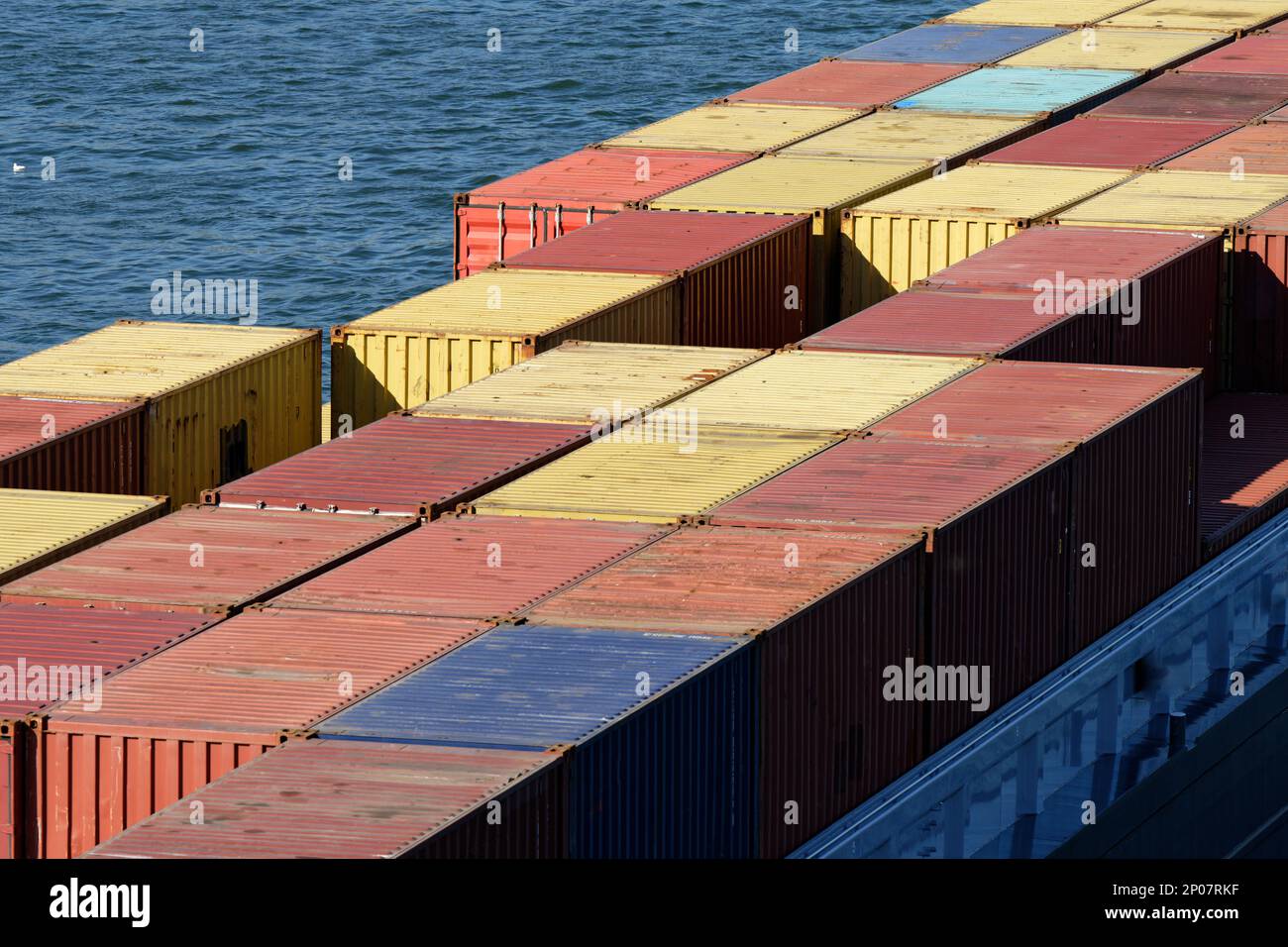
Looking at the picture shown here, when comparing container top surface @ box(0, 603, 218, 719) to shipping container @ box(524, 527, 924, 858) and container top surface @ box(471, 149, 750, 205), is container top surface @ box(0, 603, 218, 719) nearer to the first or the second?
shipping container @ box(524, 527, 924, 858)

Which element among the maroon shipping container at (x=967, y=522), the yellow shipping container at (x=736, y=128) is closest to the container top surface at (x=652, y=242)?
the yellow shipping container at (x=736, y=128)

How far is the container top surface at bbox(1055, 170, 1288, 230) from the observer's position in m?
40.2

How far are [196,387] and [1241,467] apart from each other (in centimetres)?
1561

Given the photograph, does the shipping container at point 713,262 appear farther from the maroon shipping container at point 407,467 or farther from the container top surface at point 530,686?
the container top surface at point 530,686

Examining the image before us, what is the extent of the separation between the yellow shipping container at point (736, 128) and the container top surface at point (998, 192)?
4.75 meters

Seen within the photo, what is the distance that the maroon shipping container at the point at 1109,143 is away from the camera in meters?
45.2

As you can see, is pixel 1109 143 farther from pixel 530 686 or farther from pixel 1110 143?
pixel 530 686

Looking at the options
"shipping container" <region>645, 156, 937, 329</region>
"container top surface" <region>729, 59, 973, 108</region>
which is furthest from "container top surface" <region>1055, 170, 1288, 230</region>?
"container top surface" <region>729, 59, 973, 108</region>

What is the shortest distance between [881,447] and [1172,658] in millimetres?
5737

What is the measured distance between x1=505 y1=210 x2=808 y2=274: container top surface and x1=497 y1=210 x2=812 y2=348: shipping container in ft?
0.05

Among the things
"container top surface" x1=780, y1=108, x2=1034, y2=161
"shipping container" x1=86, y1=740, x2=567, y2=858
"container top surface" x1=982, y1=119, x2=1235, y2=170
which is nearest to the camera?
"shipping container" x1=86, y1=740, x2=567, y2=858

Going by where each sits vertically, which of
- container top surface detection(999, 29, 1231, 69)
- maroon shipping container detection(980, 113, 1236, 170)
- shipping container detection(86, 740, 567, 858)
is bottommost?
shipping container detection(86, 740, 567, 858)

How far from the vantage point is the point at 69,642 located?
23.8 m
